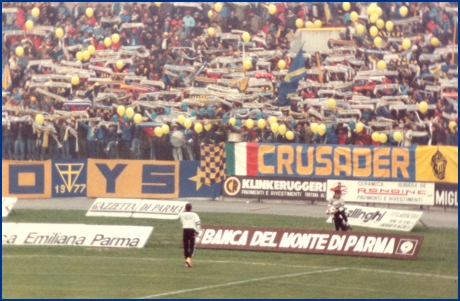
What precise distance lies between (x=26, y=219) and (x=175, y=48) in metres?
12.0

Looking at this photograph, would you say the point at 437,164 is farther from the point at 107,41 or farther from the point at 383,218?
the point at 107,41

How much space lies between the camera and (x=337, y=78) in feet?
118

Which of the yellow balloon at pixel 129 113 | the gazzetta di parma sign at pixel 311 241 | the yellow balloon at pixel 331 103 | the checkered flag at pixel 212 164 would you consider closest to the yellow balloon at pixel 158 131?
the yellow balloon at pixel 129 113

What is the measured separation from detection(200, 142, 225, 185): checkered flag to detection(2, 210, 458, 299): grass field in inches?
295

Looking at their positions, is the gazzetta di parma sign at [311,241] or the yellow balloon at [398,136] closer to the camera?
the gazzetta di parma sign at [311,241]

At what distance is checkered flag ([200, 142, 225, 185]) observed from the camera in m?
33.4

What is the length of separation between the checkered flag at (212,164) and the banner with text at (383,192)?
466 centimetres

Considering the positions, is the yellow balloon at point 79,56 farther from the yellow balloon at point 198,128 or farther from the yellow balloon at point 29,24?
the yellow balloon at point 198,128

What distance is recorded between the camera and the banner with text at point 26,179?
33.5m

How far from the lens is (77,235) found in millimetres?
24469

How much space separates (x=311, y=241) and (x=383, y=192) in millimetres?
8568

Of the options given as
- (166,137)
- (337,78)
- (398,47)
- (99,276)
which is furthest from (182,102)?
(99,276)

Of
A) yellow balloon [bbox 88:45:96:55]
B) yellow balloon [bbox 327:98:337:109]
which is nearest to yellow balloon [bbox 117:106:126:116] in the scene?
yellow balloon [bbox 88:45:96:55]

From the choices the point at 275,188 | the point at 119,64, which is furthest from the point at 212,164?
the point at 119,64
